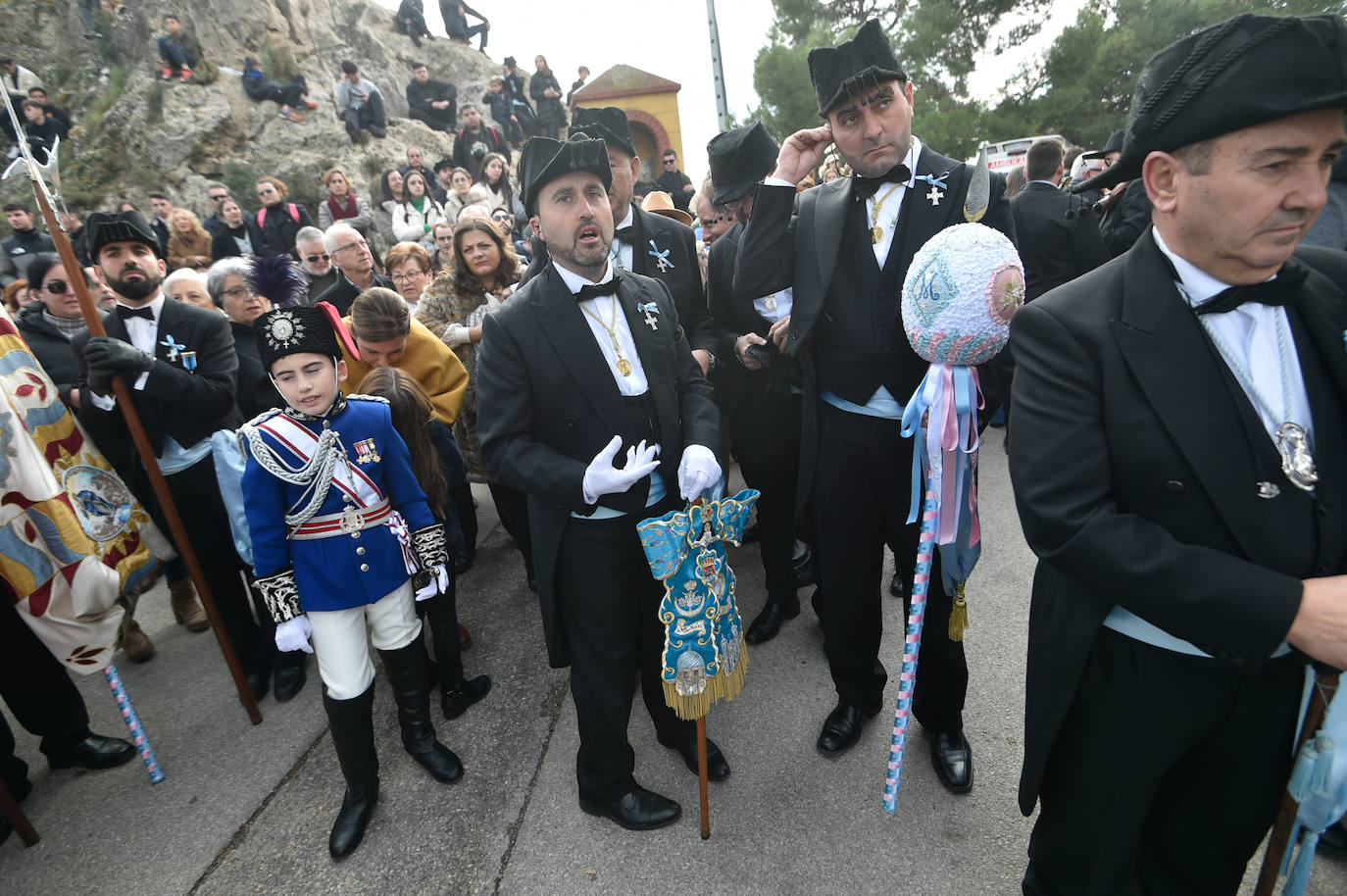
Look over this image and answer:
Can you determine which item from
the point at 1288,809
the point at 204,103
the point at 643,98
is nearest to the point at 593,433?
the point at 1288,809

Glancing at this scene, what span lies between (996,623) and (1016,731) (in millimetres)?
807

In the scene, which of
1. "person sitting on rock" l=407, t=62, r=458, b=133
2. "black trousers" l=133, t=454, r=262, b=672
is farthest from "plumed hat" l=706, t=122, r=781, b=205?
"person sitting on rock" l=407, t=62, r=458, b=133

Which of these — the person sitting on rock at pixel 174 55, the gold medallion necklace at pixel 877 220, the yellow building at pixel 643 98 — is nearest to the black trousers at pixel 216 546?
the gold medallion necklace at pixel 877 220

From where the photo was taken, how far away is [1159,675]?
4.58 feet

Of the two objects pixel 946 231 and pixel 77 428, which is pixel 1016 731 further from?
pixel 77 428

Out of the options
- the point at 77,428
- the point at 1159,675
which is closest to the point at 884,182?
the point at 1159,675

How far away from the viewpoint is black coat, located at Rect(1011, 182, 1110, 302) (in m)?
4.67

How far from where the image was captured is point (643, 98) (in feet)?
67.8

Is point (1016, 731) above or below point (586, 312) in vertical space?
below

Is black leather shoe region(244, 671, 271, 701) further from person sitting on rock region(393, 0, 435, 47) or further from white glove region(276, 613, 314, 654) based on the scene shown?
person sitting on rock region(393, 0, 435, 47)

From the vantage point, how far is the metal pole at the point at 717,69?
1004 centimetres

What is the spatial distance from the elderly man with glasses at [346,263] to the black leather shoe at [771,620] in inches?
132

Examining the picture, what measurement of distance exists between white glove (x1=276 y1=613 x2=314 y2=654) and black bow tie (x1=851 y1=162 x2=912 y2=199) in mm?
2535

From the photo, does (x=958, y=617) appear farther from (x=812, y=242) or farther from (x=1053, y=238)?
(x=1053, y=238)
